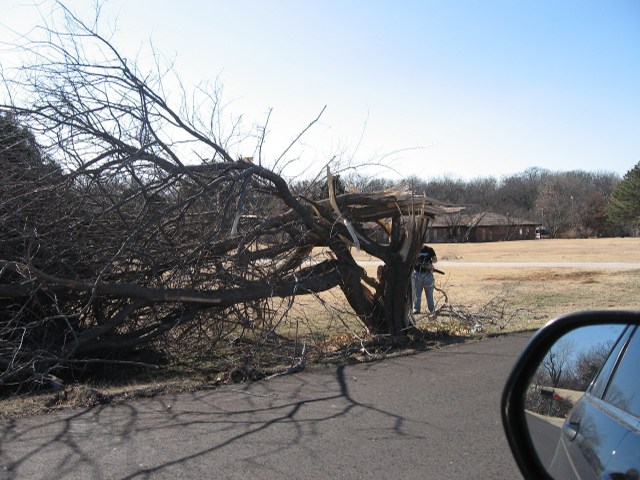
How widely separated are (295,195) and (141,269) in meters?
2.36

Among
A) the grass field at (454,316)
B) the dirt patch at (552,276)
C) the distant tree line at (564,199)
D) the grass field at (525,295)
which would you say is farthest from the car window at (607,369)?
the distant tree line at (564,199)

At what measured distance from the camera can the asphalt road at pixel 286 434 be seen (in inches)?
167

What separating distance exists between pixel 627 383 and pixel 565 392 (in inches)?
10.5

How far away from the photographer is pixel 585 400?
98.7 inches

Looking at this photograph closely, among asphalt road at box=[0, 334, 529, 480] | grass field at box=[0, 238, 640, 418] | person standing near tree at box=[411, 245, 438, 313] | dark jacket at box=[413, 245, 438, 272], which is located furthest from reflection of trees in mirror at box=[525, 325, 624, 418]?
person standing near tree at box=[411, 245, 438, 313]

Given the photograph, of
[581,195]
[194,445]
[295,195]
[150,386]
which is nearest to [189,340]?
[150,386]

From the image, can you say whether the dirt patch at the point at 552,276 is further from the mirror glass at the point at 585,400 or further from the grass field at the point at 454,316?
the mirror glass at the point at 585,400

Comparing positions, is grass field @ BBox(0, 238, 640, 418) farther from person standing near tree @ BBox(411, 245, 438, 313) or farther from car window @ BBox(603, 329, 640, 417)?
car window @ BBox(603, 329, 640, 417)

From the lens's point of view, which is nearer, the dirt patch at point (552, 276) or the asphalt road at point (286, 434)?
the asphalt road at point (286, 434)

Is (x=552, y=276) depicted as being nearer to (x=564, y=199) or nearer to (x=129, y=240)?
(x=129, y=240)

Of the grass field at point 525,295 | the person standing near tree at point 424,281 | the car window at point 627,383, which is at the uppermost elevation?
the car window at point 627,383

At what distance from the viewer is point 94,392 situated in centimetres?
610

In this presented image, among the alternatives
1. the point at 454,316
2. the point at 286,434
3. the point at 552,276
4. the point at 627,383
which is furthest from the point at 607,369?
the point at 552,276

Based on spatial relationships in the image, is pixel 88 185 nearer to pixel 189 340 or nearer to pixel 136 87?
pixel 136 87
